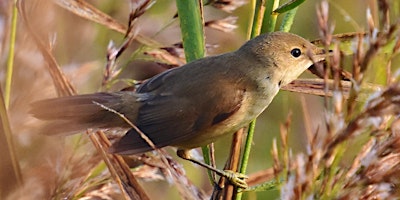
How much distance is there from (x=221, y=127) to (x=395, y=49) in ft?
3.40

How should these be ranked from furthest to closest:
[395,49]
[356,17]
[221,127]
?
[356,17], [221,127], [395,49]

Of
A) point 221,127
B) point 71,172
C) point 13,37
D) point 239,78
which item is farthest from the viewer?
point 239,78

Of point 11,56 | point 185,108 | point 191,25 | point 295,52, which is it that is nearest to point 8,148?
point 11,56

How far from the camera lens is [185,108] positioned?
2012 millimetres

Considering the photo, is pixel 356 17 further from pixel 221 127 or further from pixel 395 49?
pixel 395 49

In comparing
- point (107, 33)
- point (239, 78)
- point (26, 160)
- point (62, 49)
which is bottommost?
point (26, 160)

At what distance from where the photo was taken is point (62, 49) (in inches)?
79.2

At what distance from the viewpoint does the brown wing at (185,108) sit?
197 centimetres

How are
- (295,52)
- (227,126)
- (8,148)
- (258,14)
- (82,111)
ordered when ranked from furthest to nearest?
1. (295,52)
2. (227,126)
3. (82,111)
4. (258,14)
5. (8,148)

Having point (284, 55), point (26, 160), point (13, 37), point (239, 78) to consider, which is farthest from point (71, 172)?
point (284, 55)

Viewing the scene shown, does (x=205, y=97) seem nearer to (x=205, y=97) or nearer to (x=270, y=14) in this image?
(x=205, y=97)

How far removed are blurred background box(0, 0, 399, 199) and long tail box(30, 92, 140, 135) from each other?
3 centimetres

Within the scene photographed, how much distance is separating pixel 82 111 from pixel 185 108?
332 millimetres

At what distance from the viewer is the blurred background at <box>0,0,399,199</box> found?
135cm
